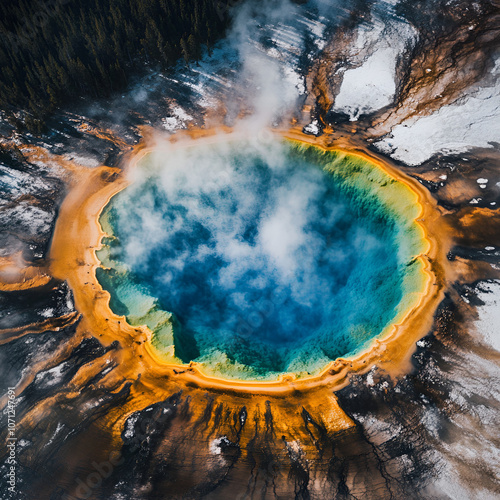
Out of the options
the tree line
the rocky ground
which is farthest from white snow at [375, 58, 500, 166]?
the tree line

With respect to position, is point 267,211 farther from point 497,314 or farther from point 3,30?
point 3,30

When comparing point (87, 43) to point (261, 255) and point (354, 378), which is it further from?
point (354, 378)

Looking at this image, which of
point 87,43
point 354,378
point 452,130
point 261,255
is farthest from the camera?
point 87,43

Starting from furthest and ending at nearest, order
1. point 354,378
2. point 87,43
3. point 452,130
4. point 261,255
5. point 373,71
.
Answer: point 87,43
point 373,71
point 452,130
point 261,255
point 354,378

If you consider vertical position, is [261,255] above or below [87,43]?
below

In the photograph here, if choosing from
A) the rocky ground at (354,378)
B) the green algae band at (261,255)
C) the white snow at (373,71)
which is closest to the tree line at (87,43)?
the rocky ground at (354,378)

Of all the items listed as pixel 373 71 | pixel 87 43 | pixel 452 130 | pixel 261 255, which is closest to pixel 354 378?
pixel 261 255
